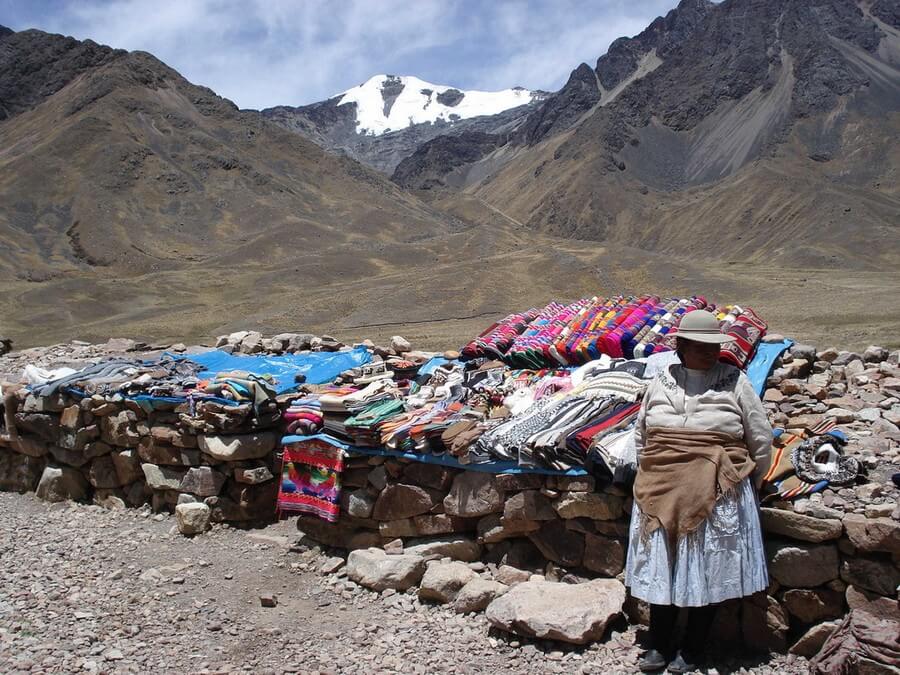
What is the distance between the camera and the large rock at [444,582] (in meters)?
4.32

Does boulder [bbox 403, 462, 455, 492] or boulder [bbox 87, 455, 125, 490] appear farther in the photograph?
boulder [bbox 87, 455, 125, 490]

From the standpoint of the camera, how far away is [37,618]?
14.3 ft

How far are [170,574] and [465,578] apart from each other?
2.11 m

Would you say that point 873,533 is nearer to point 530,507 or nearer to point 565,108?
point 530,507

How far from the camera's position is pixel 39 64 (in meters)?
83.9

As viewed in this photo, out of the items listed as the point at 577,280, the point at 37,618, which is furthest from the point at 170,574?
the point at 577,280

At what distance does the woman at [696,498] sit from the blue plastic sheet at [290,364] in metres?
4.29

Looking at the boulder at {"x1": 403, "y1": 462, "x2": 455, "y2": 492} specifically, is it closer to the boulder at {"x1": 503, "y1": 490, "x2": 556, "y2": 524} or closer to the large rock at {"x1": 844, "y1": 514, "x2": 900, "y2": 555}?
the boulder at {"x1": 503, "y1": 490, "x2": 556, "y2": 524}

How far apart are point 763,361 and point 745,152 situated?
79.8 m

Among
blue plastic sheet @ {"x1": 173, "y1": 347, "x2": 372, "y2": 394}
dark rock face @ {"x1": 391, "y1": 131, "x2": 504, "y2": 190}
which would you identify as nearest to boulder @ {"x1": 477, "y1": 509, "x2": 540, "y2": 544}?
blue plastic sheet @ {"x1": 173, "y1": 347, "x2": 372, "y2": 394}

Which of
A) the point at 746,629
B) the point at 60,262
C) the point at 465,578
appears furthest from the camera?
the point at 60,262

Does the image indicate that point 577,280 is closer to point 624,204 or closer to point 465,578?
point 465,578

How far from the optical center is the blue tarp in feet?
13.9

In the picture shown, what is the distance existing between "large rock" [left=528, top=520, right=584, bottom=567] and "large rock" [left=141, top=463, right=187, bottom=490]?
10.6 ft
